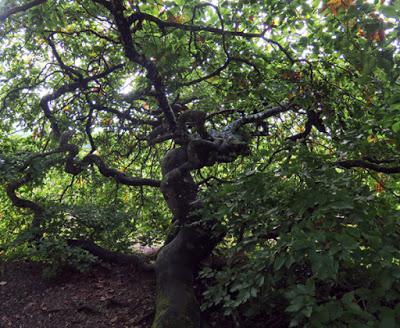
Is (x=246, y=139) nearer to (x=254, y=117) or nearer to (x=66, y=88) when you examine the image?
(x=254, y=117)

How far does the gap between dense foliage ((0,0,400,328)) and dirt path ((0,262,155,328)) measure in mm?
340

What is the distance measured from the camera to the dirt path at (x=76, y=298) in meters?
4.02

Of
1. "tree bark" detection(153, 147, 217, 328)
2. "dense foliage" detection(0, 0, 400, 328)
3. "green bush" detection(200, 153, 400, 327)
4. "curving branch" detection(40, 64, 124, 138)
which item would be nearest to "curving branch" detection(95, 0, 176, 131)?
"dense foliage" detection(0, 0, 400, 328)

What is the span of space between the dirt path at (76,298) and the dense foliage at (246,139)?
34 cm

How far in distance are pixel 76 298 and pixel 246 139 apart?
10.5 ft

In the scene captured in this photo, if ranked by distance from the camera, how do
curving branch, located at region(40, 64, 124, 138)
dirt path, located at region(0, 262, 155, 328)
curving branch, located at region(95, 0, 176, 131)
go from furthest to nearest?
curving branch, located at region(40, 64, 124, 138), dirt path, located at region(0, 262, 155, 328), curving branch, located at region(95, 0, 176, 131)

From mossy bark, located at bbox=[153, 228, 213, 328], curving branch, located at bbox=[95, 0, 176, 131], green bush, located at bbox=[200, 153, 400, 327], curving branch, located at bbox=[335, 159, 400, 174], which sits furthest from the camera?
curving branch, located at bbox=[95, 0, 176, 131]

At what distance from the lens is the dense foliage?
222cm

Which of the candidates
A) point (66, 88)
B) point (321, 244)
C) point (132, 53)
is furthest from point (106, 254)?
point (321, 244)

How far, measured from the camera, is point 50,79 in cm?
706

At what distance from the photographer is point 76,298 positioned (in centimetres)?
454

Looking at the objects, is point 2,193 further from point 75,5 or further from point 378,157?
point 378,157

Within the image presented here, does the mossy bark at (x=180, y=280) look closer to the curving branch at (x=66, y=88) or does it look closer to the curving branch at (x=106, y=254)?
the curving branch at (x=106, y=254)

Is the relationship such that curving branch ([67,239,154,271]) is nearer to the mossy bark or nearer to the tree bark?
the tree bark
